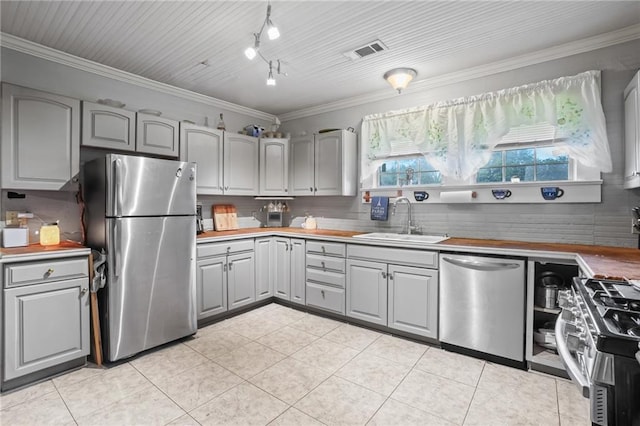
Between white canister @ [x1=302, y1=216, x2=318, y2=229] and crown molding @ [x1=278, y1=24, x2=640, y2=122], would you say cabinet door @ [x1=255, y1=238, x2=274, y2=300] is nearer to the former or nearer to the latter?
white canister @ [x1=302, y1=216, x2=318, y2=229]

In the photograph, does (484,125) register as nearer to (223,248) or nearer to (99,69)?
(223,248)

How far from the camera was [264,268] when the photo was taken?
390 cm

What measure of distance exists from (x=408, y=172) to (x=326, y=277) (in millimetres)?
1510

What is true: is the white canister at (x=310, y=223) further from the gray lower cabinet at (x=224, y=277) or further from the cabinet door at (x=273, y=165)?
the gray lower cabinet at (x=224, y=277)

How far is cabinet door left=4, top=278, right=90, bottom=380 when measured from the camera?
212 centimetres

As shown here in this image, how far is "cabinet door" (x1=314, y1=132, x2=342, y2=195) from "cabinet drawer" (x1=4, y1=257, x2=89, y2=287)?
8.30 ft

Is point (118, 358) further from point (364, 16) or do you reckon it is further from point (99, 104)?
point (364, 16)

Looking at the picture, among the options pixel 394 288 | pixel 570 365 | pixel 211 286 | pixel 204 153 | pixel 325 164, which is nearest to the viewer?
pixel 570 365

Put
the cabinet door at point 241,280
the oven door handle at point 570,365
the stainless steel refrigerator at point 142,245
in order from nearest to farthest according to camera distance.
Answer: the oven door handle at point 570,365 → the stainless steel refrigerator at point 142,245 → the cabinet door at point 241,280

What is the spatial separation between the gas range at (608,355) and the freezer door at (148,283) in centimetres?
277

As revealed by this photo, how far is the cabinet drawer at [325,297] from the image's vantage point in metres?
3.41

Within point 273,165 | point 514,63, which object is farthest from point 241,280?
point 514,63

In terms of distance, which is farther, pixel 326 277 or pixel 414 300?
pixel 326 277

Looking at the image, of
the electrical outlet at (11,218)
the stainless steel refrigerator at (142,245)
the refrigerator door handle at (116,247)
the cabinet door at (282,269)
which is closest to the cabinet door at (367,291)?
the cabinet door at (282,269)
